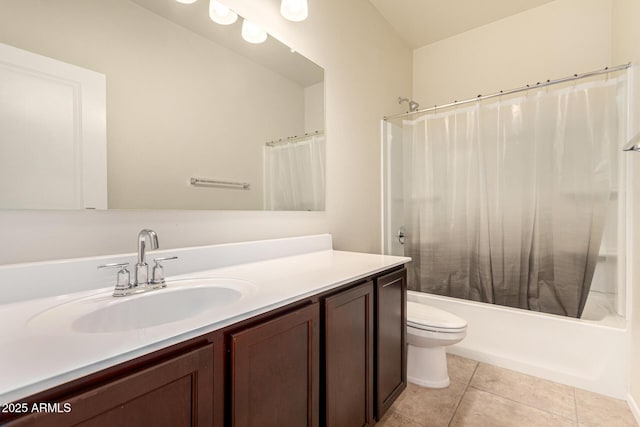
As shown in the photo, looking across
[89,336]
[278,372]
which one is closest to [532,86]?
[278,372]

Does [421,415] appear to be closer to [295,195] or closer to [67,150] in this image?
[295,195]

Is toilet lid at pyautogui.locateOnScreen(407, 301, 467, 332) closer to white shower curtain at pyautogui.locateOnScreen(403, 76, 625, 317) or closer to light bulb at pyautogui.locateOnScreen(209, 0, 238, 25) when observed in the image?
white shower curtain at pyautogui.locateOnScreen(403, 76, 625, 317)

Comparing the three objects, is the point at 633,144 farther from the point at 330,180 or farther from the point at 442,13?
the point at 442,13

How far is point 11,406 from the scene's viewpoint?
436 millimetres

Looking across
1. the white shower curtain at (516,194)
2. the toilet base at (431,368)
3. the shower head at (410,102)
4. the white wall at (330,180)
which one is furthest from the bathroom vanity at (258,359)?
the shower head at (410,102)

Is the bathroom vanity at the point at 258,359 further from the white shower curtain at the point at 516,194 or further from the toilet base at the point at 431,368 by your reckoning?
the white shower curtain at the point at 516,194

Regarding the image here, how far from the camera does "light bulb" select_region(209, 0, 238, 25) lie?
133 centimetres

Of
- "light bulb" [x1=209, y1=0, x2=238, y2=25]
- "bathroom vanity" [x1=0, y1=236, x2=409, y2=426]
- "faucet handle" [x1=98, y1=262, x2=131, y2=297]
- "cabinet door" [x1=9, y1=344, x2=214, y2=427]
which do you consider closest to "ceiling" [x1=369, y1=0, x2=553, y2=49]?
"light bulb" [x1=209, y1=0, x2=238, y2=25]

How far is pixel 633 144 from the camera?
4.55 ft

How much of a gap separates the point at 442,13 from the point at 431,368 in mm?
2779

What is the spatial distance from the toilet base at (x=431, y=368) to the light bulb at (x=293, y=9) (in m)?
2.07

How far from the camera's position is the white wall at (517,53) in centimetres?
227

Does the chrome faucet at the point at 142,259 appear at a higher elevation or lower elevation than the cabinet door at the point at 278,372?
higher

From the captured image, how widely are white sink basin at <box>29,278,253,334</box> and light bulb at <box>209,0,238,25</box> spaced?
1.17 meters
